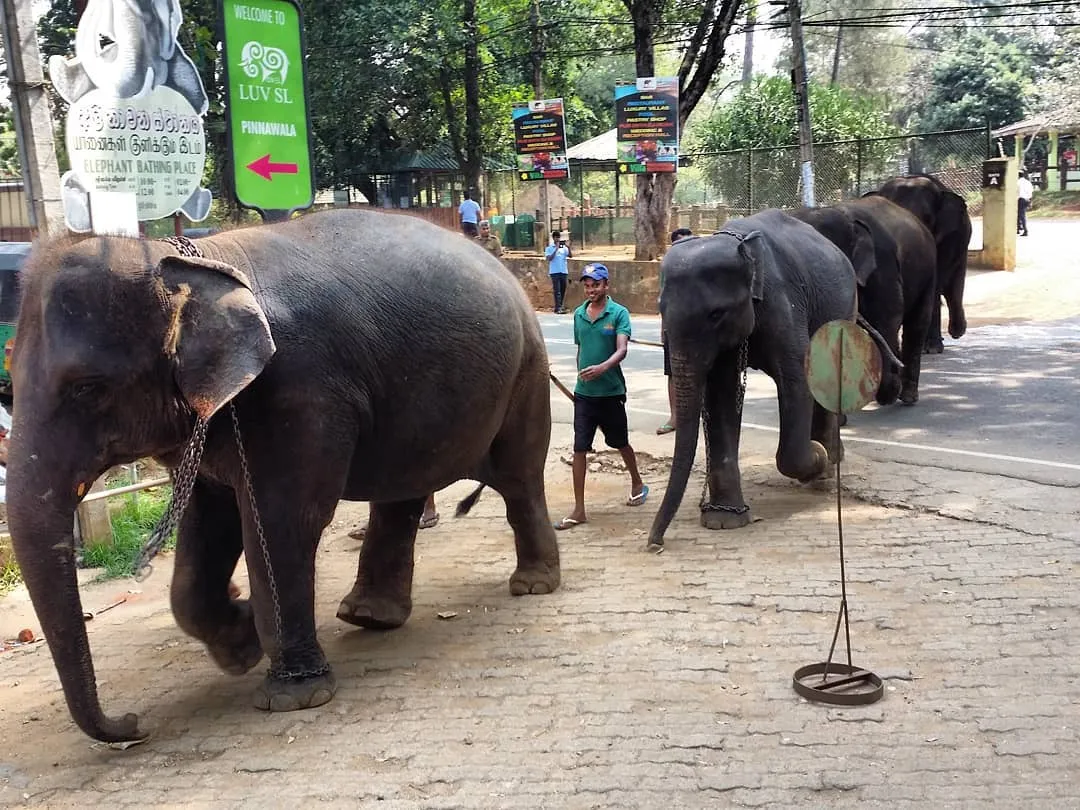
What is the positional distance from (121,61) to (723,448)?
173 inches

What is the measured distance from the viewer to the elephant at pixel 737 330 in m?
6.44

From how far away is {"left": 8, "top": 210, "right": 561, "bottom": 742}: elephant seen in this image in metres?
3.75

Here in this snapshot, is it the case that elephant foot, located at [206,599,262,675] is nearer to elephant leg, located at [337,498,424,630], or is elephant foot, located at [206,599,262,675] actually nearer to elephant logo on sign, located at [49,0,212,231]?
elephant leg, located at [337,498,424,630]

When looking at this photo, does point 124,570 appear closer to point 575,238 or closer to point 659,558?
point 659,558

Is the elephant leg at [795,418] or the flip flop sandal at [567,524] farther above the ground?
the elephant leg at [795,418]

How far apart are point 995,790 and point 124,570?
5.11 m

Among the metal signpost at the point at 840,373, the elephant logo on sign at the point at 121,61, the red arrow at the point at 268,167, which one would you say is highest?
the elephant logo on sign at the point at 121,61

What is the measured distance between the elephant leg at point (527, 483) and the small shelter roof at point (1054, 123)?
3507cm

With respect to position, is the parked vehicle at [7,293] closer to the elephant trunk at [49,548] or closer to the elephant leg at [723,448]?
the elephant trunk at [49,548]

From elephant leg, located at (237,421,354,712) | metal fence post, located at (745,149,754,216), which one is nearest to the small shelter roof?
metal fence post, located at (745,149,754,216)

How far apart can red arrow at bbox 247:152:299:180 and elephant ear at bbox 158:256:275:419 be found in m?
3.55

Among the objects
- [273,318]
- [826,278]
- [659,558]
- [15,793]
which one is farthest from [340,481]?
[826,278]

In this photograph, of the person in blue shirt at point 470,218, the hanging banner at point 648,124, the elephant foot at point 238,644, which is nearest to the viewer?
the elephant foot at point 238,644

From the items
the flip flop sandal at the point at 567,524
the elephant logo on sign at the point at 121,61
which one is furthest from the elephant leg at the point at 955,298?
the elephant logo on sign at the point at 121,61
